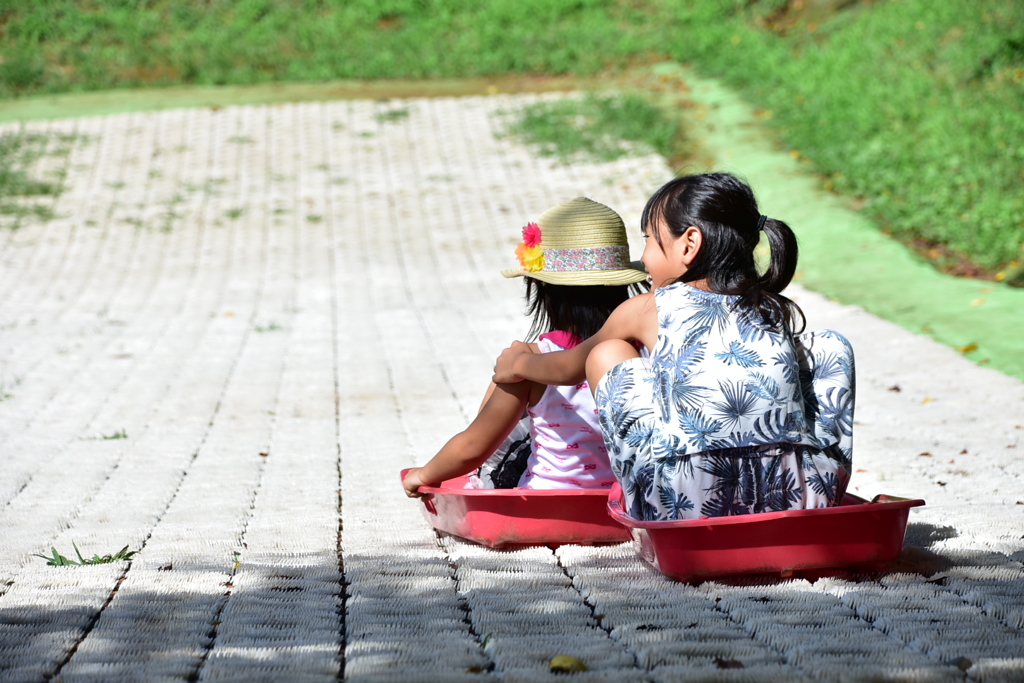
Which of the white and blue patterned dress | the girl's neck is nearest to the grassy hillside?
the white and blue patterned dress

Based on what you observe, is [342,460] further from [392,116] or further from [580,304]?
[392,116]

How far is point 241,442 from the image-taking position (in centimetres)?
528

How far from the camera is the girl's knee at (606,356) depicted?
2.95m

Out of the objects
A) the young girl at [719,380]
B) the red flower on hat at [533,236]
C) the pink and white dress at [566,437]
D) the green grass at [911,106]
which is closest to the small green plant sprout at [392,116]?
the green grass at [911,106]

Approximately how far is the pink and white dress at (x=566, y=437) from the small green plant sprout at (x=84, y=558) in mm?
1296

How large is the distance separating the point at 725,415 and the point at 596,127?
418 inches

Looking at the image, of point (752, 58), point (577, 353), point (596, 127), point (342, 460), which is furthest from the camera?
point (752, 58)

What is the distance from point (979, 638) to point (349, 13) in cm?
1737

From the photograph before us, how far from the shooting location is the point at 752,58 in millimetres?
14844

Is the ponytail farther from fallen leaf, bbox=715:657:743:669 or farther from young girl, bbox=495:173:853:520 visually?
fallen leaf, bbox=715:657:743:669

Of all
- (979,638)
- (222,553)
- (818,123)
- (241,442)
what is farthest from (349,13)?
(979,638)

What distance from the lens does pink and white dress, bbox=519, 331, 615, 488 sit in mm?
3320

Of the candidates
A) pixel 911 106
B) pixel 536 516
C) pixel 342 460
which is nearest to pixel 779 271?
pixel 536 516

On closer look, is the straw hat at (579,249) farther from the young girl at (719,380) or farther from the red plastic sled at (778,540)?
the red plastic sled at (778,540)
